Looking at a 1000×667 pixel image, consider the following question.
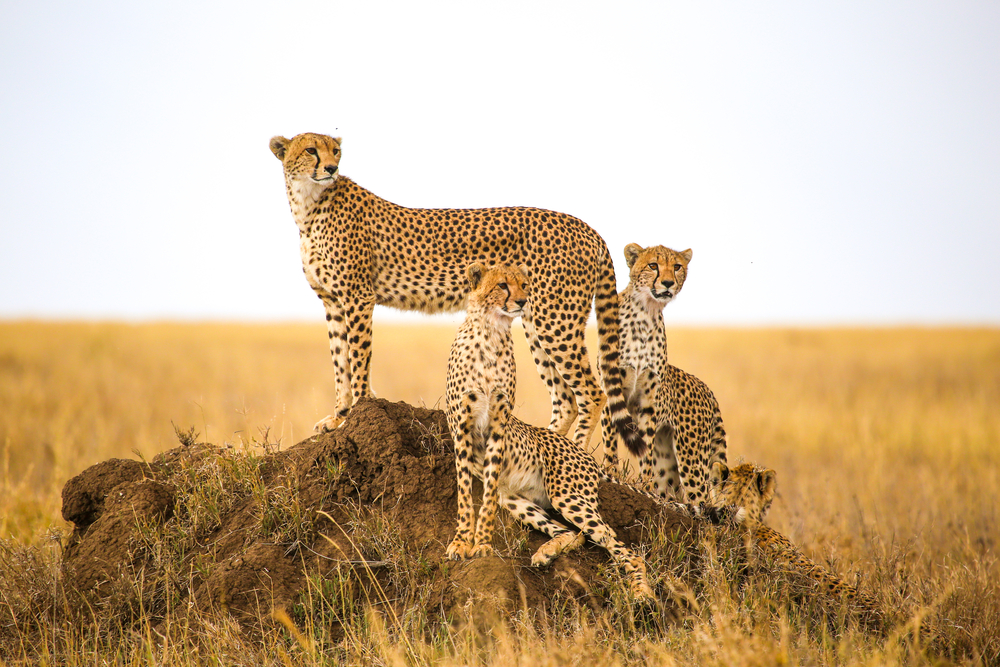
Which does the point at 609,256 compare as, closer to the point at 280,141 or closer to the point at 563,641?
the point at 280,141

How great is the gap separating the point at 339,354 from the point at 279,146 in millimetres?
1423

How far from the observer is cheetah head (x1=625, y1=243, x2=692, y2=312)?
5.14 metres

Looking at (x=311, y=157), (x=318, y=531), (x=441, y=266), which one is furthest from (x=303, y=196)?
(x=318, y=531)

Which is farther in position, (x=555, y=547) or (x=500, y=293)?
(x=500, y=293)

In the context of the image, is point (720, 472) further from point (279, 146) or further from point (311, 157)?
point (279, 146)

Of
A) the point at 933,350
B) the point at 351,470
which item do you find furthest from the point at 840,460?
the point at 933,350

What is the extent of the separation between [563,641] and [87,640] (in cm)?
235

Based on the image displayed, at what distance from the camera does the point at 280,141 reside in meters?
5.38

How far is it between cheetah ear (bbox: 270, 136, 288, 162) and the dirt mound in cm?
187

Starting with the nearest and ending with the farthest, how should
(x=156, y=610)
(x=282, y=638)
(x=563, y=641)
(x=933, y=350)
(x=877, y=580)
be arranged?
1. (x=563, y=641)
2. (x=282, y=638)
3. (x=156, y=610)
4. (x=877, y=580)
5. (x=933, y=350)

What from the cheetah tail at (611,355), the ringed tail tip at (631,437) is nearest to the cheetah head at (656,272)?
the cheetah tail at (611,355)

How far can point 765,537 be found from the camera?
14.9 ft

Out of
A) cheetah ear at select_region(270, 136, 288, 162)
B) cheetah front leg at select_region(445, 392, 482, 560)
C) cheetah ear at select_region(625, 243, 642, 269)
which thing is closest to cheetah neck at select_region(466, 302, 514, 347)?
cheetah front leg at select_region(445, 392, 482, 560)

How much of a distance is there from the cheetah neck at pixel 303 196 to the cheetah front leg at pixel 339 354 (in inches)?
21.6
